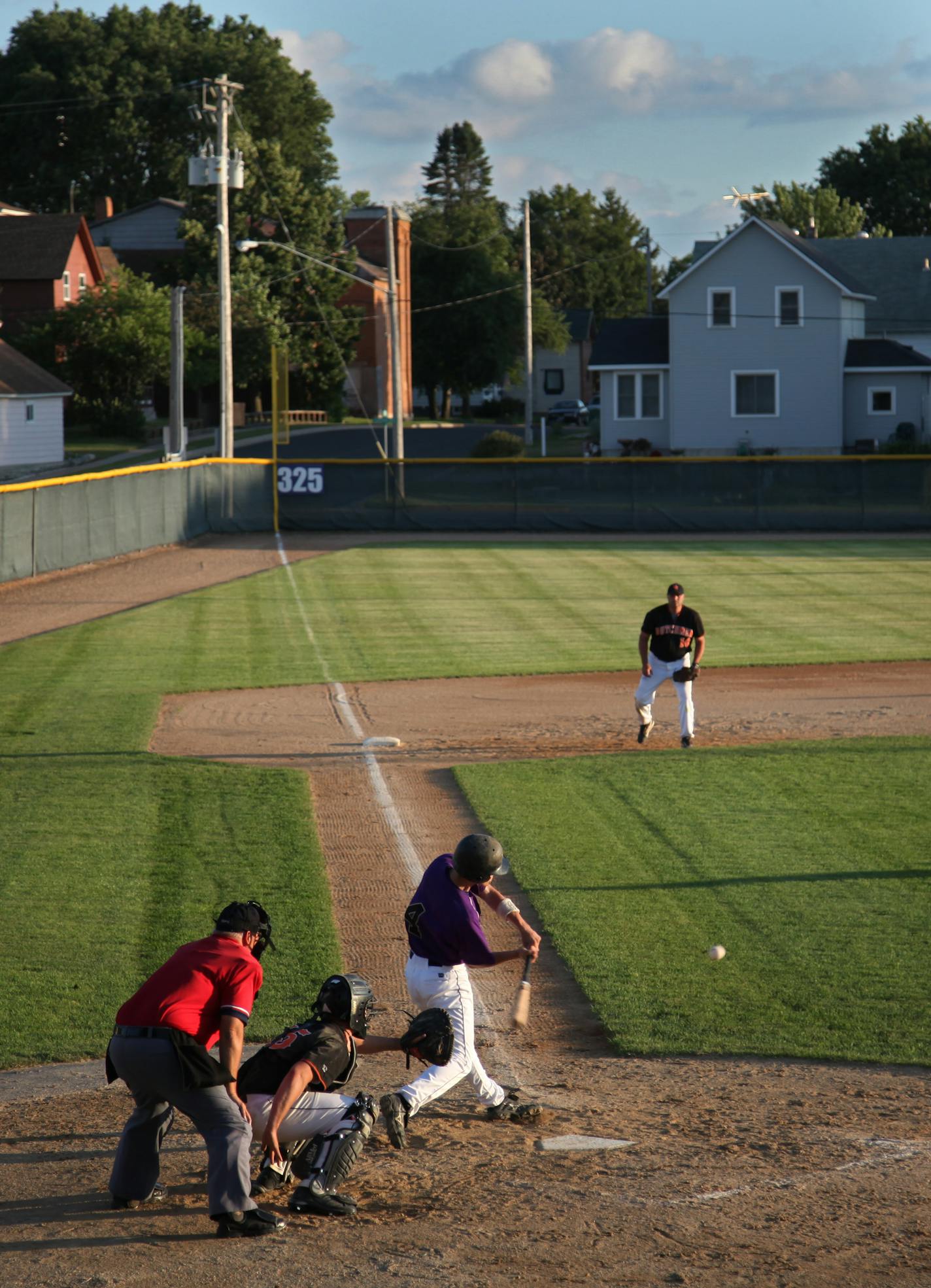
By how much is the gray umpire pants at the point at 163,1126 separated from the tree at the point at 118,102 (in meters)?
83.5

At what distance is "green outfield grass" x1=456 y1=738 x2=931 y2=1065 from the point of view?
805 centimetres

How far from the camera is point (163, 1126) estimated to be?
5.71 metres

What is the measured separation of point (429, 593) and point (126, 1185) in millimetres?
24092

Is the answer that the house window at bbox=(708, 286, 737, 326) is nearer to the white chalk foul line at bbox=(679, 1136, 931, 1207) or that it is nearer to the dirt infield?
the dirt infield

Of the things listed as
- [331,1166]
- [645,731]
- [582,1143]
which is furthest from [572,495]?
[331,1166]

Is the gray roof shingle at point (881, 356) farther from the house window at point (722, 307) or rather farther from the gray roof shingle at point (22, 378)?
the gray roof shingle at point (22, 378)

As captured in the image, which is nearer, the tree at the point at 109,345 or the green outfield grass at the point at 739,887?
the green outfield grass at the point at 739,887

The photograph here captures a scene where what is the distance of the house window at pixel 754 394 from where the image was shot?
167 ft

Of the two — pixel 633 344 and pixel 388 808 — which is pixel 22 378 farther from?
pixel 388 808

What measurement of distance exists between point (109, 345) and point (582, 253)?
70.9m

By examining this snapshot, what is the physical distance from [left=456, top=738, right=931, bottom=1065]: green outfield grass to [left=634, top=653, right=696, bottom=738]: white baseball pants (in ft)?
1.66

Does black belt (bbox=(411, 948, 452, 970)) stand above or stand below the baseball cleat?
above

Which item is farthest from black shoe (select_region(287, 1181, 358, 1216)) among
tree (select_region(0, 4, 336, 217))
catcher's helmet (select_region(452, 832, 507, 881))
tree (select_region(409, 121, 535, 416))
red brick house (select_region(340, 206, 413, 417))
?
tree (select_region(0, 4, 336, 217))

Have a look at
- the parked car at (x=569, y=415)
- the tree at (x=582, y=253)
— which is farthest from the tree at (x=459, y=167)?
the parked car at (x=569, y=415)
